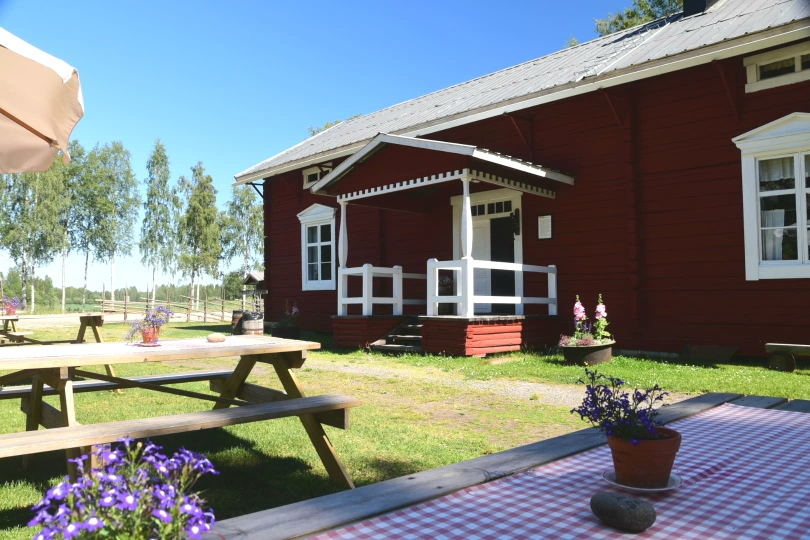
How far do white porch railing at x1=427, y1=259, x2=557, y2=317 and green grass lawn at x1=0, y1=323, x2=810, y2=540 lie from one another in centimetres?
98

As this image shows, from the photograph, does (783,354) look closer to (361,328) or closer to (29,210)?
(361,328)

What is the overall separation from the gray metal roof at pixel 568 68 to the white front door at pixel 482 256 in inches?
86.0

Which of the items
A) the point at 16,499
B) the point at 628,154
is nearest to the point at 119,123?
the point at 628,154

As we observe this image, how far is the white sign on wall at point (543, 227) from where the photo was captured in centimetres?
1016

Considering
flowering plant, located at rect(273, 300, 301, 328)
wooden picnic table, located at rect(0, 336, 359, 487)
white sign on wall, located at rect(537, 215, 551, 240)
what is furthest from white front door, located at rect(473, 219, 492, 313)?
wooden picnic table, located at rect(0, 336, 359, 487)

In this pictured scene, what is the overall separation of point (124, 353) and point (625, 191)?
794 centimetres

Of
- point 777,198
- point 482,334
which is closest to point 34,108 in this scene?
point 482,334

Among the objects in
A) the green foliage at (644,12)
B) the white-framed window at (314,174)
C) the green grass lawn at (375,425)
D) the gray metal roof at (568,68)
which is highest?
the green foliage at (644,12)

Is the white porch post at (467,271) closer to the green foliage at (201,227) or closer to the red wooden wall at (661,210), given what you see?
the red wooden wall at (661,210)

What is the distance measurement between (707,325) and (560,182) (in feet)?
10.6

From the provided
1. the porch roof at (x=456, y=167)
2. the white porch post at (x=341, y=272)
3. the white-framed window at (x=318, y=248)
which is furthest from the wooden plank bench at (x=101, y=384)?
the white-framed window at (x=318, y=248)

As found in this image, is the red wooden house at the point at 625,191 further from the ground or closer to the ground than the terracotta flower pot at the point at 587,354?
further from the ground

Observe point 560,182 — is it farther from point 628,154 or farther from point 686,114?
point 686,114

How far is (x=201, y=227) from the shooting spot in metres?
44.0
